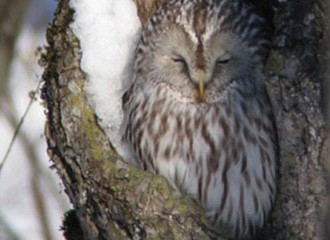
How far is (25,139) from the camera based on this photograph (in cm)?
702

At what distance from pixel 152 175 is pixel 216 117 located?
1.08ft

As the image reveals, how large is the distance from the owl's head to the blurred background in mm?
1226

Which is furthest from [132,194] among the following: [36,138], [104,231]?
[36,138]

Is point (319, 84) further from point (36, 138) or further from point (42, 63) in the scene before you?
point (36, 138)

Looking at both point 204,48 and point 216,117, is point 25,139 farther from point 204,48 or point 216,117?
point 204,48

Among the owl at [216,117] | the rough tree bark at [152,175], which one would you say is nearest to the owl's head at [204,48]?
the owl at [216,117]

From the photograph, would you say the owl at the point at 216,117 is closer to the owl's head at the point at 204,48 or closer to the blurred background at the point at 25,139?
the owl's head at the point at 204,48

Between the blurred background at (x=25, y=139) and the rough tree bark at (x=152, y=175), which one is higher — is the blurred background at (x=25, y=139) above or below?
above

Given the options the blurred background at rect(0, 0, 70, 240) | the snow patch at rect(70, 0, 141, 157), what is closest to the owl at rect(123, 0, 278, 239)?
the snow patch at rect(70, 0, 141, 157)

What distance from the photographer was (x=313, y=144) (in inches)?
164

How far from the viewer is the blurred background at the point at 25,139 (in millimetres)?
6961

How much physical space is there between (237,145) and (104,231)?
23.4 inches

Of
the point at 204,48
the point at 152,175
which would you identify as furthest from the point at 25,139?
the point at 204,48

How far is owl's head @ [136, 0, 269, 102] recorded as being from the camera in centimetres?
447
